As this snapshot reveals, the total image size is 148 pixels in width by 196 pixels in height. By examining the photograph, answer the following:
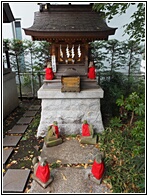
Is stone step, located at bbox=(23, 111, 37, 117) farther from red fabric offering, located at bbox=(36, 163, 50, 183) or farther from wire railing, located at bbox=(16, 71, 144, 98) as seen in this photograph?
red fabric offering, located at bbox=(36, 163, 50, 183)

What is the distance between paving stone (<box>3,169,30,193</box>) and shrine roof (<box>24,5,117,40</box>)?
310 centimetres

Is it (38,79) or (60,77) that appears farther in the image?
(38,79)

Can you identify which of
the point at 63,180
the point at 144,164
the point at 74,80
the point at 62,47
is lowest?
the point at 63,180

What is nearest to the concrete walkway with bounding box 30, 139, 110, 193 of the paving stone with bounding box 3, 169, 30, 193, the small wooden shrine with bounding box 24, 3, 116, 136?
the paving stone with bounding box 3, 169, 30, 193

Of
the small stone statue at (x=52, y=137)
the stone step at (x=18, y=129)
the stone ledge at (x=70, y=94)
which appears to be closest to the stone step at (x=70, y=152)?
the small stone statue at (x=52, y=137)

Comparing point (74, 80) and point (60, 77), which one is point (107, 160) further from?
point (60, 77)

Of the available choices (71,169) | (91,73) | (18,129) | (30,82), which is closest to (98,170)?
(71,169)

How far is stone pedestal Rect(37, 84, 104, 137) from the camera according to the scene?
4.29m

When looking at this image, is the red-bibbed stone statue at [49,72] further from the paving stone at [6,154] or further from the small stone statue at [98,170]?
the small stone statue at [98,170]

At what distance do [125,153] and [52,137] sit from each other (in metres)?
1.79

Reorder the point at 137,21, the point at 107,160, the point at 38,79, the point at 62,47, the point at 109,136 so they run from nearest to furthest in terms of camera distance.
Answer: the point at 107,160 < the point at 137,21 < the point at 109,136 < the point at 62,47 < the point at 38,79

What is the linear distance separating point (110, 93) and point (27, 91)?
4.24 meters

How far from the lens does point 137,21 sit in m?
3.60

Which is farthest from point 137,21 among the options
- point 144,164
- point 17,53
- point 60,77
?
point 17,53
